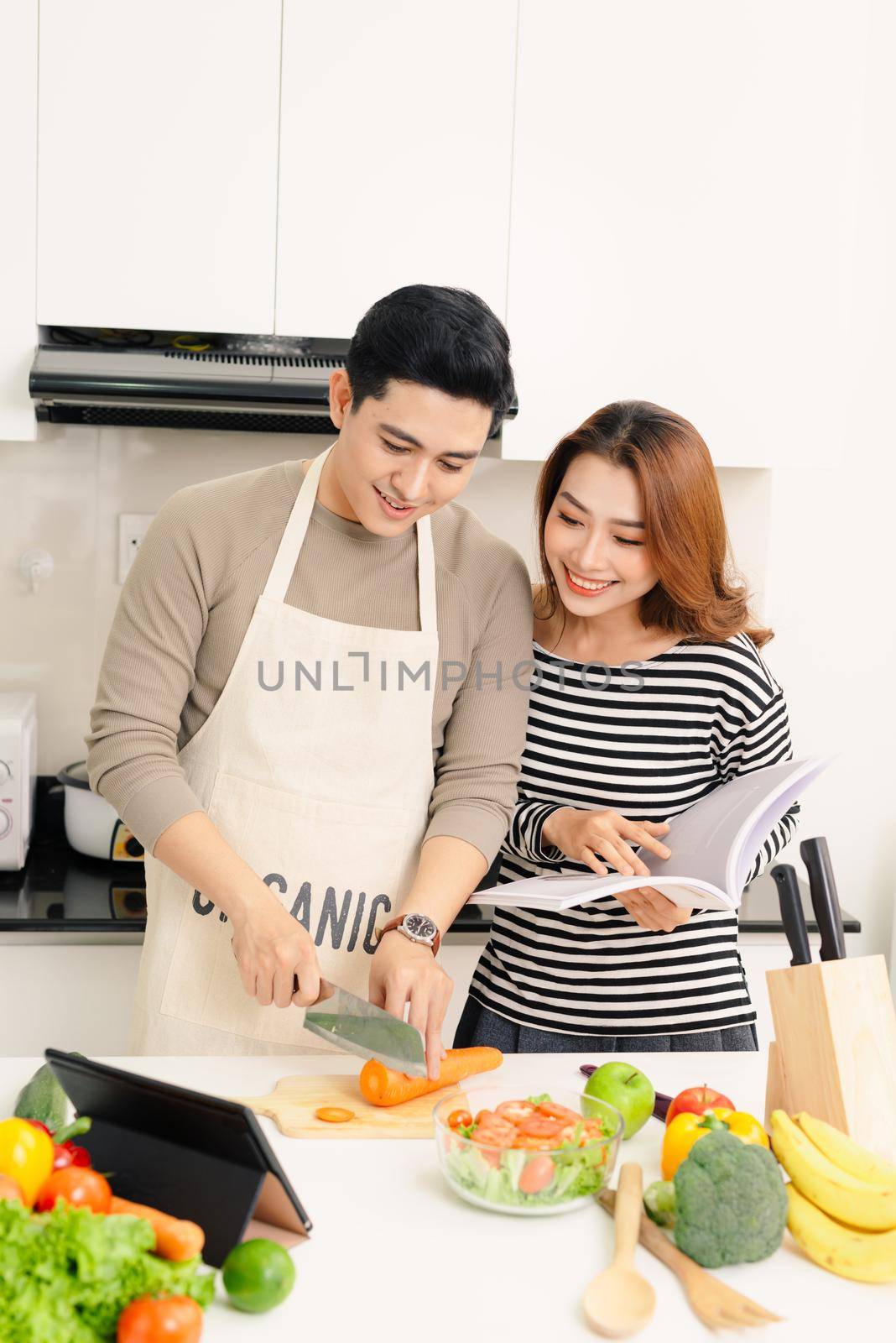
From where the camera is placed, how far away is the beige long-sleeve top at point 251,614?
53.4 inches

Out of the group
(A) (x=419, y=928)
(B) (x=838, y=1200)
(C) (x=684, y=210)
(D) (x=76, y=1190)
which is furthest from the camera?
(C) (x=684, y=210)

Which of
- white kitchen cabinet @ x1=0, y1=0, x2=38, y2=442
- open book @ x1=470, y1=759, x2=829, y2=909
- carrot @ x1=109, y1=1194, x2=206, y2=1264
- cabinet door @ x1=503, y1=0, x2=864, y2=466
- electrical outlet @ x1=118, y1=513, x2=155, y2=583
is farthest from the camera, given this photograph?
electrical outlet @ x1=118, y1=513, x2=155, y2=583

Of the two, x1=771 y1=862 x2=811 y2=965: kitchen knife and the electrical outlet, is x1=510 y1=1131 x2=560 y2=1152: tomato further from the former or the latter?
the electrical outlet

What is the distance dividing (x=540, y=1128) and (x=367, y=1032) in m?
0.26

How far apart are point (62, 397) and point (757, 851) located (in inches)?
51.4

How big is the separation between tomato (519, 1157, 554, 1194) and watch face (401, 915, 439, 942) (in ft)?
1.13

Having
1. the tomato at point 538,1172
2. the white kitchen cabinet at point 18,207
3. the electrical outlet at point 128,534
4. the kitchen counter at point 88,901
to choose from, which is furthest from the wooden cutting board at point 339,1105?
the electrical outlet at point 128,534

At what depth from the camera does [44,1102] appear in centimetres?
108

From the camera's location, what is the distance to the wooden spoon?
2.92 feet

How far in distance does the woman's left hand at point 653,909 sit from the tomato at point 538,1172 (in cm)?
48

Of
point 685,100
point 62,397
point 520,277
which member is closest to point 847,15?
point 685,100

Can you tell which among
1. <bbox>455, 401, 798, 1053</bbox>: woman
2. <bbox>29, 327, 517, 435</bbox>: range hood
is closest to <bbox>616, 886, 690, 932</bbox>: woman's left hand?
<bbox>455, 401, 798, 1053</bbox>: woman

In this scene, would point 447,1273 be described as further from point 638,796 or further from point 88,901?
point 88,901

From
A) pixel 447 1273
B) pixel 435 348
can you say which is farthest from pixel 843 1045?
pixel 435 348
